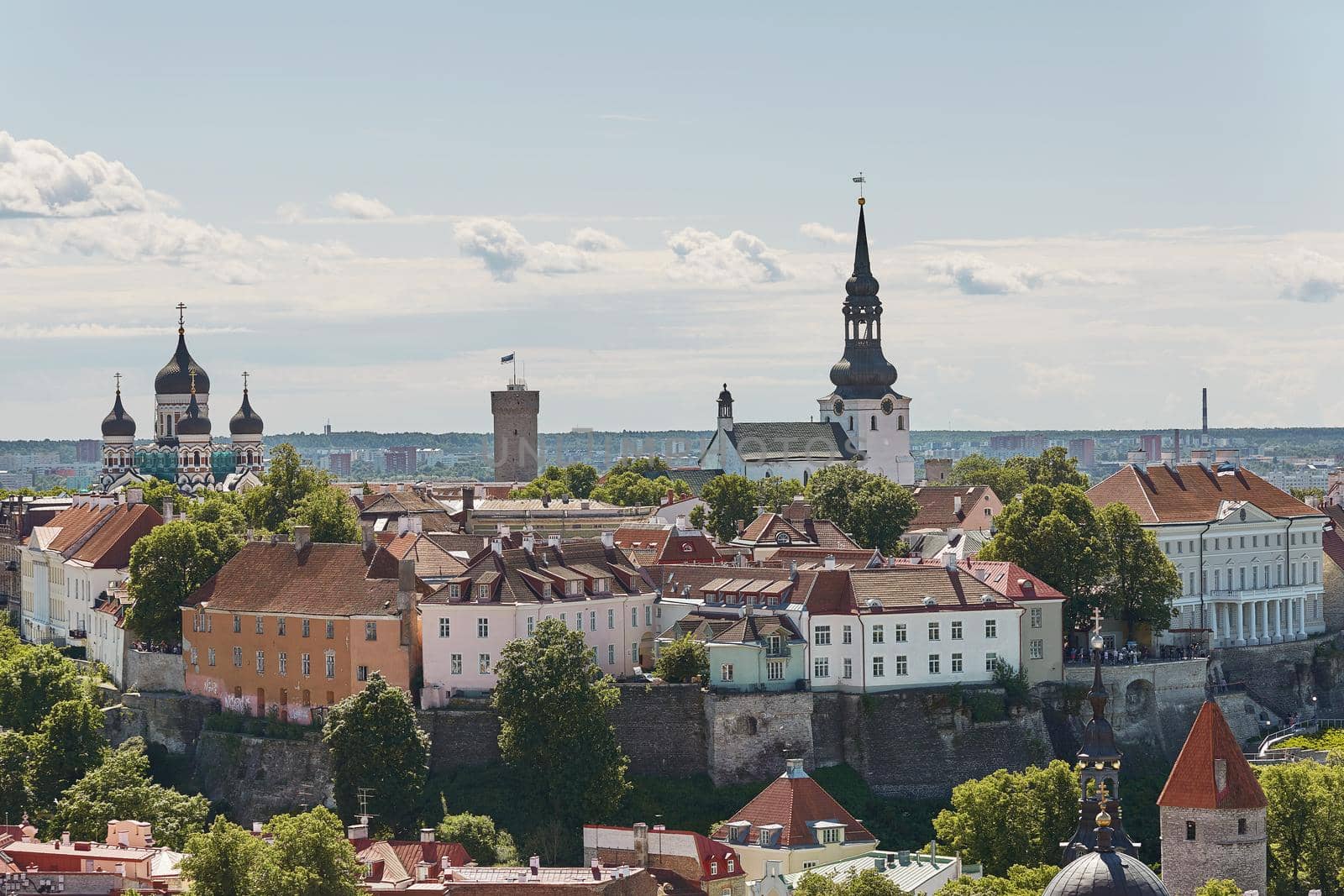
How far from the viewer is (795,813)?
86.6 m

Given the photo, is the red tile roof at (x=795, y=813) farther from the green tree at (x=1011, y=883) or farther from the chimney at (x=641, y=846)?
the green tree at (x=1011, y=883)

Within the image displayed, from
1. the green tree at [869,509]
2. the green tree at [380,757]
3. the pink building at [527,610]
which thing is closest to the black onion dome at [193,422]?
the green tree at [869,509]

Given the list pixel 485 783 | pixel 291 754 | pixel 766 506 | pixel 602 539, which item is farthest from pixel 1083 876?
pixel 766 506

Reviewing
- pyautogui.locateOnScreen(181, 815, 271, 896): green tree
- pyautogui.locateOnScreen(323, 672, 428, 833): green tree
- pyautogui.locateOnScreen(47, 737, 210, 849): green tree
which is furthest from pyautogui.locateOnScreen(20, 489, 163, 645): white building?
pyautogui.locateOnScreen(181, 815, 271, 896): green tree

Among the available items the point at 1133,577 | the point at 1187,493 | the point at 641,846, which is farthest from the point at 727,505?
the point at 641,846

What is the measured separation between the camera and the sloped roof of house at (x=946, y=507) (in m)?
146

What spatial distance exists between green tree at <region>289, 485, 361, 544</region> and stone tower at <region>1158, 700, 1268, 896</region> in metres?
48.7

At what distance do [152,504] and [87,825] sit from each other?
58793 mm

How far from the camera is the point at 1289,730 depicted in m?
113

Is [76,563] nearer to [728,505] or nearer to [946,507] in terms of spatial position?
[728,505]

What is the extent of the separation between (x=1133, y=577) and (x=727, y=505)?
33279 millimetres

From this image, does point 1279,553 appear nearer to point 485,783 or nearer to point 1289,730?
point 1289,730

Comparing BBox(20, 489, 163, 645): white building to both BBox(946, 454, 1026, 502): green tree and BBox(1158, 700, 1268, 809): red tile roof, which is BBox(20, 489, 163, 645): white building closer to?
BBox(946, 454, 1026, 502): green tree

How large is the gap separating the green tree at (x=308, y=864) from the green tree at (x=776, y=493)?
211 feet
